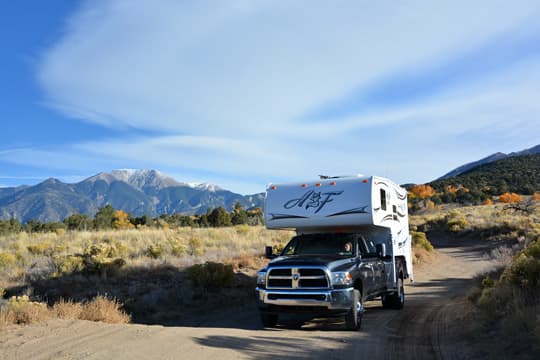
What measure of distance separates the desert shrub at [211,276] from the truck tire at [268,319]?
404 centimetres

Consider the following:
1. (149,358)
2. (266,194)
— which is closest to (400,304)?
(266,194)

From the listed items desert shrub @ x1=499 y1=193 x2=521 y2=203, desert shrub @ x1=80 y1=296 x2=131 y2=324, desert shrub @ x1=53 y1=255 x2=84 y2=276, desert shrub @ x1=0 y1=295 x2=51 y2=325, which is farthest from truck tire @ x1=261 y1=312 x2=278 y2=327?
desert shrub @ x1=499 y1=193 x2=521 y2=203

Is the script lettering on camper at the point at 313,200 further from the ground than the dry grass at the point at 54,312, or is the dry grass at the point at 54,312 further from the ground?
the script lettering on camper at the point at 313,200

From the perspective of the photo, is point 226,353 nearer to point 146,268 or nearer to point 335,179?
point 335,179

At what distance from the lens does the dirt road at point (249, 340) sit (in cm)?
713

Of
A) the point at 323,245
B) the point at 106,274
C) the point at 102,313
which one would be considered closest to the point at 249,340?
the point at 323,245

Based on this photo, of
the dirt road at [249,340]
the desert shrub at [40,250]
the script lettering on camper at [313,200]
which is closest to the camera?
the dirt road at [249,340]

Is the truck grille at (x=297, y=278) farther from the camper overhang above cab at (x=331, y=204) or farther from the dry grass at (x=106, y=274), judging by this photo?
the dry grass at (x=106, y=274)

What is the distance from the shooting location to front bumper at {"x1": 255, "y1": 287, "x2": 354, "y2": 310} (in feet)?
29.5

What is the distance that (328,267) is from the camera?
915 centimetres

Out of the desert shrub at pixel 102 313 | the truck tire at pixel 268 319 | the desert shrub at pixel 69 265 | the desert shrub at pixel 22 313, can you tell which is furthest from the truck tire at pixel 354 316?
the desert shrub at pixel 69 265

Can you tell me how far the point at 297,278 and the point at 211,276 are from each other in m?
5.00

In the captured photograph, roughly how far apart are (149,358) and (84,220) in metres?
34.5

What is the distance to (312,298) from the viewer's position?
29.9 ft
